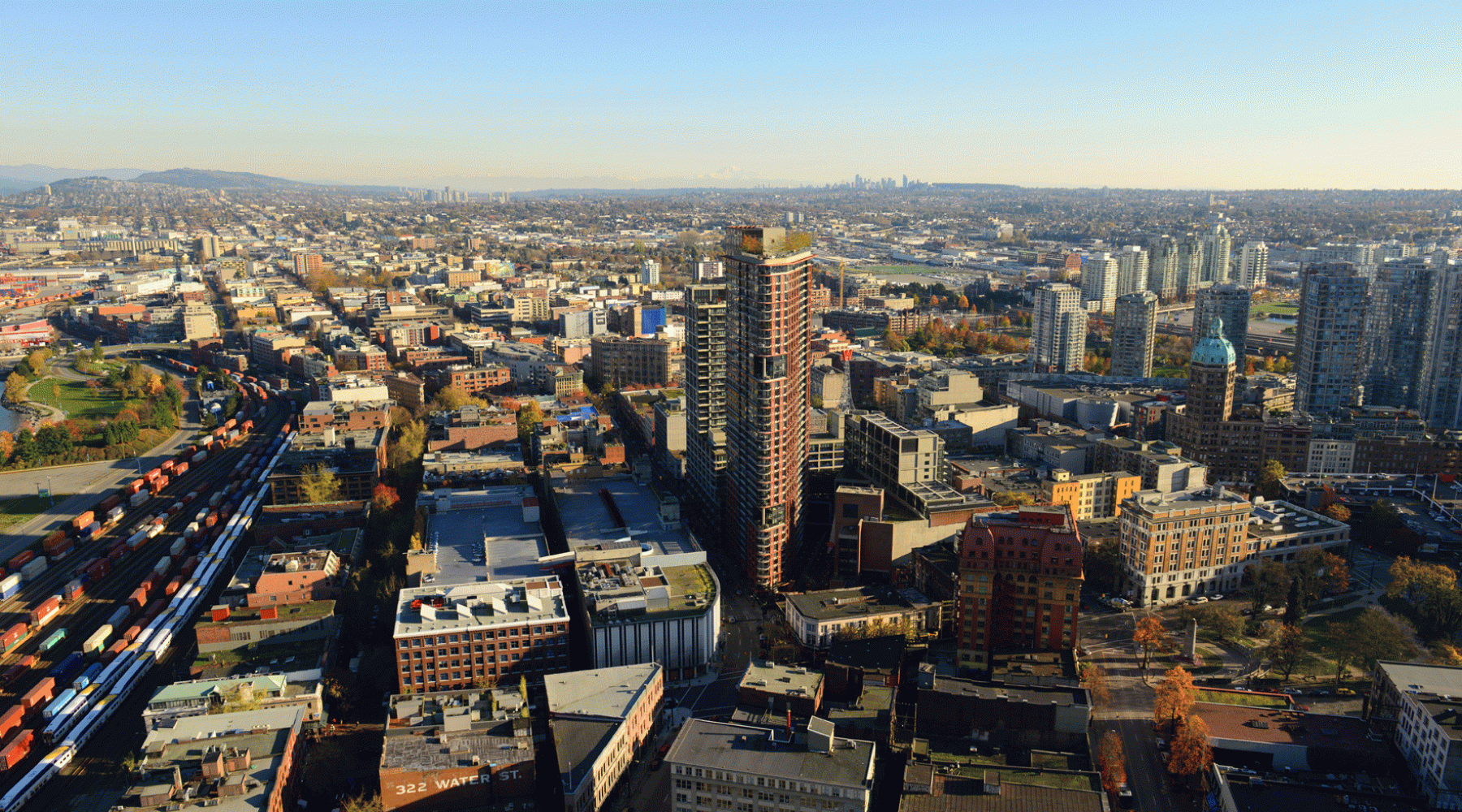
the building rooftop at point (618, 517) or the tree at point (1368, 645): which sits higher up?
the building rooftop at point (618, 517)

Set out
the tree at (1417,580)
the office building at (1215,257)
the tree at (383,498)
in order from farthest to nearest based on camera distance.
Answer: the office building at (1215,257), the tree at (383,498), the tree at (1417,580)

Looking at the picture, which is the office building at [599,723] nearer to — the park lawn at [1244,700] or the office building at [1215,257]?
the park lawn at [1244,700]

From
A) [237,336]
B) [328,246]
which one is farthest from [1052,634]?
[328,246]

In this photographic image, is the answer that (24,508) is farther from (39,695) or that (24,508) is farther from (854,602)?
(854,602)

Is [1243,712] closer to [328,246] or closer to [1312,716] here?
[1312,716]

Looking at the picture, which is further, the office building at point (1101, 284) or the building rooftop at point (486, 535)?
the office building at point (1101, 284)

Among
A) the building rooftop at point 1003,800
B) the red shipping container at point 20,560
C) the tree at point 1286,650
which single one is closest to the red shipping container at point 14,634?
the red shipping container at point 20,560

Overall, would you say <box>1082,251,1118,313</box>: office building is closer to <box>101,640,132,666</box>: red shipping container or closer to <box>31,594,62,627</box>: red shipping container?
<box>101,640,132,666</box>: red shipping container
